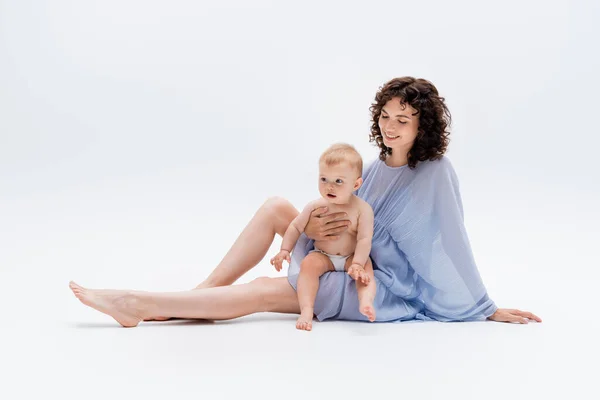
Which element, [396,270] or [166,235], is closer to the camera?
[396,270]

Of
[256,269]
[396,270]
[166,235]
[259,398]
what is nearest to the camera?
[259,398]

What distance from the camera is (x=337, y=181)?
3588mm

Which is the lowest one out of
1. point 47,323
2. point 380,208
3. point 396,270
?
point 47,323

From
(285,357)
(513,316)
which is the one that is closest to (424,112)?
(513,316)

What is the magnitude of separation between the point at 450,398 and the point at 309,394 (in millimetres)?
466

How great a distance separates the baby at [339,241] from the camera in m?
3.54

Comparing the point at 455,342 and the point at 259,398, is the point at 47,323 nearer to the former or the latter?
the point at 259,398

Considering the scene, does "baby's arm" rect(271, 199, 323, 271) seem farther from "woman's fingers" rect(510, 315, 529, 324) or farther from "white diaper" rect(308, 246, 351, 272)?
"woman's fingers" rect(510, 315, 529, 324)

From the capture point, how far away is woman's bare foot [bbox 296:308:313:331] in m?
3.48

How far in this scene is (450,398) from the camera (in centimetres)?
264

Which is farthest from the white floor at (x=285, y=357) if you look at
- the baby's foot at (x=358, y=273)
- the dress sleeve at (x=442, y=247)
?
the baby's foot at (x=358, y=273)

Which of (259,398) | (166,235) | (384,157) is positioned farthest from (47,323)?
(166,235)

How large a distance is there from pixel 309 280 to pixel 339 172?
514 mm

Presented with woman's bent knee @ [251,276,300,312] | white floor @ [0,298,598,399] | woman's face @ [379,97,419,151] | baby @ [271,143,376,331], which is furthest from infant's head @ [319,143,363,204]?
white floor @ [0,298,598,399]
